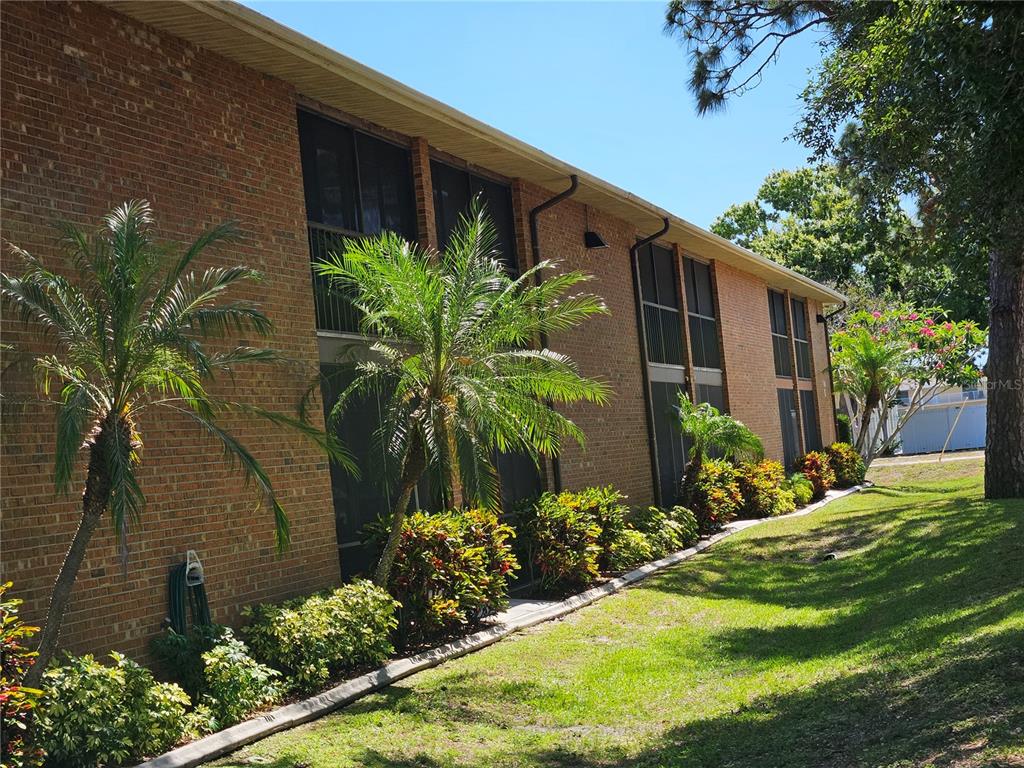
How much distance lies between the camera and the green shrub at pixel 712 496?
19359 millimetres

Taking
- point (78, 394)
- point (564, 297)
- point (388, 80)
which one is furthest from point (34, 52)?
point (564, 297)

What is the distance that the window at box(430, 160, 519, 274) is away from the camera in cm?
1346

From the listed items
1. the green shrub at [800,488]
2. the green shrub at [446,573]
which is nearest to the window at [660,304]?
the green shrub at [800,488]

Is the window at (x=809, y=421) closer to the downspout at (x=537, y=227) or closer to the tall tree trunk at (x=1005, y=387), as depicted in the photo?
the tall tree trunk at (x=1005, y=387)

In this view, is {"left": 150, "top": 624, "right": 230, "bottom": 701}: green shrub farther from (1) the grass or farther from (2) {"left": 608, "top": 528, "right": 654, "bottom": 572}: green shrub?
(2) {"left": 608, "top": 528, "right": 654, "bottom": 572}: green shrub

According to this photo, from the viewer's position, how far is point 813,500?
85.3ft

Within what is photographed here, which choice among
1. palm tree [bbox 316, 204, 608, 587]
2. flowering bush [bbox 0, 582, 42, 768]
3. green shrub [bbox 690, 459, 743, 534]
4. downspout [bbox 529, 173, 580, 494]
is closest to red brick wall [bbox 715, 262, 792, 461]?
green shrub [bbox 690, 459, 743, 534]

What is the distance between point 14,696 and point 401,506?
443 cm

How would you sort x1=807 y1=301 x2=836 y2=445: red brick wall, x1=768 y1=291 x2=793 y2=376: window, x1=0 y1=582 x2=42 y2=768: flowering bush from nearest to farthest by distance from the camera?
x1=0 y1=582 x2=42 y2=768: flowering bush → x1=768 y1=291 x2=793 y2=376: window → x1=807 y1=301 x2=836 y2=445: red brick wall

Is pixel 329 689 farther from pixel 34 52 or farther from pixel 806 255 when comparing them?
pixel 806 255

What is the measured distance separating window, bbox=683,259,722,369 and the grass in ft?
29.5

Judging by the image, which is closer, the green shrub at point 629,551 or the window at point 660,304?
the green shrub at point 629,551

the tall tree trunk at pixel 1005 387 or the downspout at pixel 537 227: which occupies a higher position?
the downspout at pixel 537 227

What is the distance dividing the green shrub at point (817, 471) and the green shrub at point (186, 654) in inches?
813
